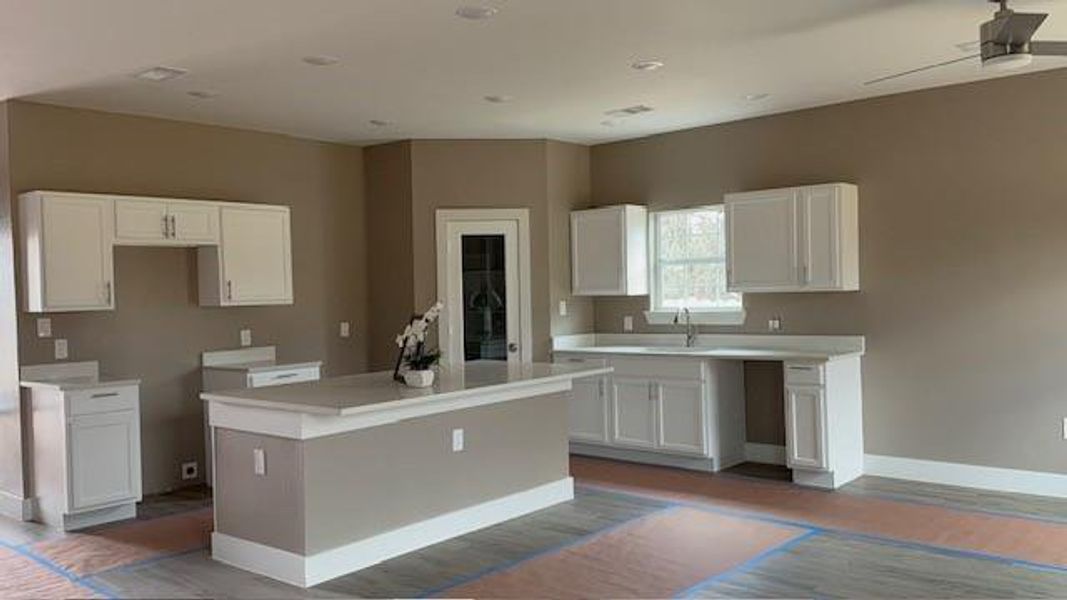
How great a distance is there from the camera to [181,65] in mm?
4988

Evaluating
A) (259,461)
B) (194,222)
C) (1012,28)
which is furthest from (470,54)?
(1012,28)

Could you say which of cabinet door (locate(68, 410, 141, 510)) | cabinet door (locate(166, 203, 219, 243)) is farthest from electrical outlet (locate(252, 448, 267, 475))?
cabinet door (locate(166, 203, 219, 243))

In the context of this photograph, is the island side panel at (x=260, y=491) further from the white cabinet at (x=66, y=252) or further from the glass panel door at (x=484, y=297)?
the glass panel door at (x=484, y=297)

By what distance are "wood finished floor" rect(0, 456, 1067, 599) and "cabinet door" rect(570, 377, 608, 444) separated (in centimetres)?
186

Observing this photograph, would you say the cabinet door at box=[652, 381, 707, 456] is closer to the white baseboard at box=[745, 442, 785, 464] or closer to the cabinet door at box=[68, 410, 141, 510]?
the white baseboard at box=[745, 442, 785, 464]

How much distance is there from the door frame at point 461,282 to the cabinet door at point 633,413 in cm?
93

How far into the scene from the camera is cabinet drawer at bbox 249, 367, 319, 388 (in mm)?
6262

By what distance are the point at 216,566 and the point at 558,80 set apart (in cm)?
347

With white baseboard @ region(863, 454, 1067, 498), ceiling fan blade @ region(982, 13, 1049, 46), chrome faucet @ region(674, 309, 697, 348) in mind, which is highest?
ceiling fan blade @ region(982, 13, 1049, 46)

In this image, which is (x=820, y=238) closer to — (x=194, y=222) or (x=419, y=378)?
(x=419, y=378)

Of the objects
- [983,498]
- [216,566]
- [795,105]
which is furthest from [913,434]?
[216,566]

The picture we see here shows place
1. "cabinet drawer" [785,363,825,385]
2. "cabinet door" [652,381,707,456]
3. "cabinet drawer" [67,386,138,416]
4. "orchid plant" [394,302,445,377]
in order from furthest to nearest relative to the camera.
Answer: "cabinet door" [652,381,707,456] < "cabinet drawer" [785,363,825,385] < "cabinet drawer" [67,386,138,416] < "orchid plant" [394,302,445,377]

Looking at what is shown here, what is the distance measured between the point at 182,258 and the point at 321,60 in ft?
7.82

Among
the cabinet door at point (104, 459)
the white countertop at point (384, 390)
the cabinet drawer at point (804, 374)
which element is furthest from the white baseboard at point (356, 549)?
the cabinet drawer at point (804, 374)
